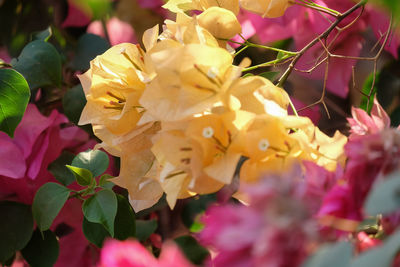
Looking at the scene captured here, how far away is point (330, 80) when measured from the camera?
0.70m

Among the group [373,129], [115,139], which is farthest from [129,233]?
[373,129]

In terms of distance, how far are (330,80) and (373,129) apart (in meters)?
0.29

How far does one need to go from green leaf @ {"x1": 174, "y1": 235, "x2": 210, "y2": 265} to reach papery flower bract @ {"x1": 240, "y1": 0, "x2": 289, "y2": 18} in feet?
0.75

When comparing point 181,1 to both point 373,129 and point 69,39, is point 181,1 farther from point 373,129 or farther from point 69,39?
point 69,39

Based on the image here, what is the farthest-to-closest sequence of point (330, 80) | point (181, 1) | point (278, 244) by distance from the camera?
point (330, 80)
point (181, 1)
point (278, 244)

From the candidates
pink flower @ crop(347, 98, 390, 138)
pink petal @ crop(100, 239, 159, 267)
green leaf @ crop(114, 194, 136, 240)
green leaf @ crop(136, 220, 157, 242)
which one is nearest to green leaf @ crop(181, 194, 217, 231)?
green leaf @ crop(136, 220, 157, 242)

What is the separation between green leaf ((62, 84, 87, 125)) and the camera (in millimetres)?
607

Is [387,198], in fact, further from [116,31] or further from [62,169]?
[116,31]

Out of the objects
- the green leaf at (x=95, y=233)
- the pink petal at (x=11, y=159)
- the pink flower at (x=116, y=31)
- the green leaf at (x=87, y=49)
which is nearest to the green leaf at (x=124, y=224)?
the green leaf at (x=95, y=233)

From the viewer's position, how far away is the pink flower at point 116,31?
2.77 ft

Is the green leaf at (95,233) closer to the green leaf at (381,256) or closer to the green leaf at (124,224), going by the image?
the green leaf at (124,224)

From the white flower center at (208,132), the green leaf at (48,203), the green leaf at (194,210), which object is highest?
the white flower center at (208,132)

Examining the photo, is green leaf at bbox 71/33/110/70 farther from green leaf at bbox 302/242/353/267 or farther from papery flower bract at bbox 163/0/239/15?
green leaf at bbox 302/242/353/267

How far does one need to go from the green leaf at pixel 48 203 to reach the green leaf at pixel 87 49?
0.21 metres
